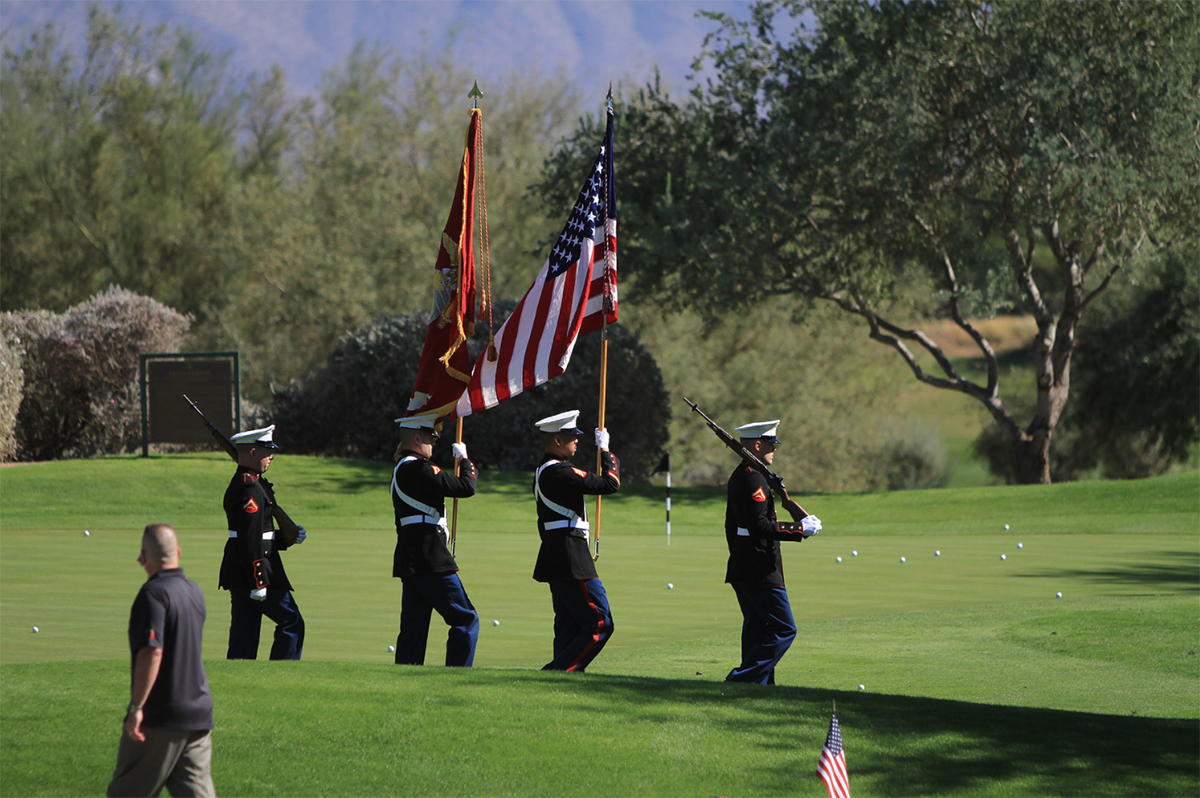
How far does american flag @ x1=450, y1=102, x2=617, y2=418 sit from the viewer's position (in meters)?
10.8

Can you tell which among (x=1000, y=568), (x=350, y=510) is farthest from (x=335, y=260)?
(x=1000, y=568)

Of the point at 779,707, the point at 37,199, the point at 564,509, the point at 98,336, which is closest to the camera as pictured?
the point at 779,707

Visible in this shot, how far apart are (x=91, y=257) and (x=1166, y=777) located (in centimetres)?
4444

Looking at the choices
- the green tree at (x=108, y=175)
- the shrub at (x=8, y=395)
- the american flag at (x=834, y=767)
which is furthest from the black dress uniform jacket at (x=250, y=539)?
the green tree at (x=108, y=175)

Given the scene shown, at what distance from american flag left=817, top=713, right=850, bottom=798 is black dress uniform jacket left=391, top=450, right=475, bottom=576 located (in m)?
3.90

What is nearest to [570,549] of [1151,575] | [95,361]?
[1151,575]

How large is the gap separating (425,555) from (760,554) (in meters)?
2.41

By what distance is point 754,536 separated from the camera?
29.8 feet

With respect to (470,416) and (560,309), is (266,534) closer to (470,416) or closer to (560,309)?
(560,309)

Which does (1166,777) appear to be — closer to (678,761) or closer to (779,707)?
(779,707)

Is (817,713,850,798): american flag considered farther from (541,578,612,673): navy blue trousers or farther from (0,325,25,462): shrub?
(0,325,25,462): shrub

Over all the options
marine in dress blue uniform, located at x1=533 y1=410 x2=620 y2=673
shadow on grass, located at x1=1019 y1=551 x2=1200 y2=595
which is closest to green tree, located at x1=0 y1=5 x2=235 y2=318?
shadow on grass, located at x1=1019 y1=551 x2=1200 y2=595

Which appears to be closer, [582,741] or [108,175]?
[582,741]

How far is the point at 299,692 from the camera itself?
755 centimetres
